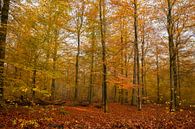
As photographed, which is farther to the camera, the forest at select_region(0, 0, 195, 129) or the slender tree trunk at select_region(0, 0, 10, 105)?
the forest at select_region(0, 0, 195, 129)

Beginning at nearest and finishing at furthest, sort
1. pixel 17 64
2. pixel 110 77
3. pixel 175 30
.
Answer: pixel 17 64
pixel 175 30
pixel 110 77

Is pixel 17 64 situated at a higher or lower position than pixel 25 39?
lower

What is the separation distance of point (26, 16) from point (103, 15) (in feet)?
32.3

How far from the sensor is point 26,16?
10859mm

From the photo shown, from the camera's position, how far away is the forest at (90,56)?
10109 mm

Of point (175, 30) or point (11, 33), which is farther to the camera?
point (175, 30)

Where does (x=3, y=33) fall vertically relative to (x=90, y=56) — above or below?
below

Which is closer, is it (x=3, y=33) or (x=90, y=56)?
(x=3, y=33)

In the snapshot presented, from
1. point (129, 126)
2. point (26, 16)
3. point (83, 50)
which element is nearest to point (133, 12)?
point (83, 50)

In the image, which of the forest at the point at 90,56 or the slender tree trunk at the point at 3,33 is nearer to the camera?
the slender tree trunk at the point at 3,33

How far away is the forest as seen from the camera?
10109 mm

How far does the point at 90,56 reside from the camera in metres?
26.6

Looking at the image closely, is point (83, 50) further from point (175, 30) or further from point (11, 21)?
point (11, 21)

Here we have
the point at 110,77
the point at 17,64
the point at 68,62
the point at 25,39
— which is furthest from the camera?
the point at 68,62
